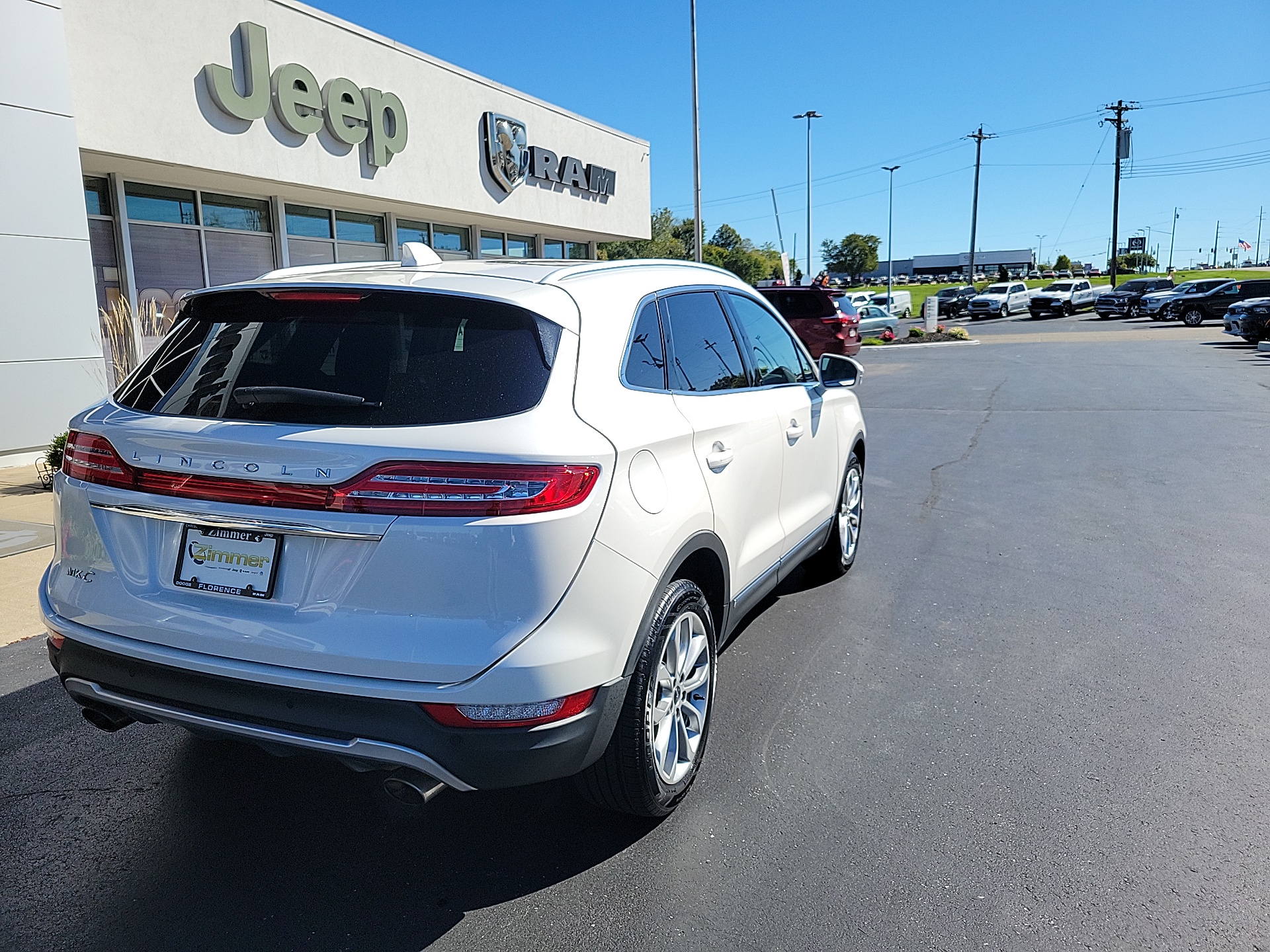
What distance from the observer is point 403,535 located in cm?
232

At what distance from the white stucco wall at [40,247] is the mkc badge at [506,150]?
8984mm

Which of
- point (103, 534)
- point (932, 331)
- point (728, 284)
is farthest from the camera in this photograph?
point (932, 331)

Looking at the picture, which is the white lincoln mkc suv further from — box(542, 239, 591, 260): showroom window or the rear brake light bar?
box(542, 239, 591, 260): showroom window

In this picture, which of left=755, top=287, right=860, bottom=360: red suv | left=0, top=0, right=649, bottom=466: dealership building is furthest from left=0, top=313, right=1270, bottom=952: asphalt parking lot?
left=755, top=287, right=860, bottom=360: red suv

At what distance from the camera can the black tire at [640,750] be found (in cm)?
275

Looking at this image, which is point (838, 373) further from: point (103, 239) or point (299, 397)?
point (103, 239)

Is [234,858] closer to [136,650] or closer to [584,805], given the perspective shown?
[136,650]

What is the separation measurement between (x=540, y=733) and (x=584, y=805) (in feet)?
2.94

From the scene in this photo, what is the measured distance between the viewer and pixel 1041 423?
1198 cm

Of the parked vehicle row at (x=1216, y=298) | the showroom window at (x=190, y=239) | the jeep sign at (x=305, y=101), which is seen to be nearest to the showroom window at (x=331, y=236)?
the showroom window at (x=190, y=239)

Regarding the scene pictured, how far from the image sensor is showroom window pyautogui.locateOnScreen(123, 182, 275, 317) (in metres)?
12.5

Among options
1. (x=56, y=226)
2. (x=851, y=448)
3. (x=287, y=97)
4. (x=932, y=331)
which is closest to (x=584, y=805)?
(x=851, y=448)

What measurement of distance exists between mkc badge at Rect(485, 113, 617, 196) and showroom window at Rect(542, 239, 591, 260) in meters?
2.03

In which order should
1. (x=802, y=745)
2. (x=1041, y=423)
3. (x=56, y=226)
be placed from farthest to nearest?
1. (x=1041, y=423)
2. (x=56, y=226)
3. (x=802, y=745)
